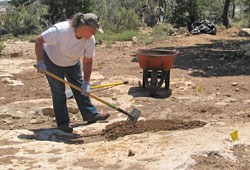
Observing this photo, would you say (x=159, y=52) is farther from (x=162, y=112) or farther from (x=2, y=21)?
(x=2, y=21)

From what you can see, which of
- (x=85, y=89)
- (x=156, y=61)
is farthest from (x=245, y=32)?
(x=85, y=89)

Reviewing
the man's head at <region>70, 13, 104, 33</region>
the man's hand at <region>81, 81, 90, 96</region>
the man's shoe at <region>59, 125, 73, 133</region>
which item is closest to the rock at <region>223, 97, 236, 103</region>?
the man's hand at <region>81, 81, 90, 96</region>

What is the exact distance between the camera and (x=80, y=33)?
15.4ft

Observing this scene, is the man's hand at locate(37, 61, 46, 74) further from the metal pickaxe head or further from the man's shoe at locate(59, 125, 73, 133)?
the metal pickaxe head

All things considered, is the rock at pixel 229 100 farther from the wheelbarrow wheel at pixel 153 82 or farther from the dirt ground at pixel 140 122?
the wheelbarrow wheel at pixel 153 82

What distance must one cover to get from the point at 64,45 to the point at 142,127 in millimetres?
1413

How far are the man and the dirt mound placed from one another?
1.28 feet

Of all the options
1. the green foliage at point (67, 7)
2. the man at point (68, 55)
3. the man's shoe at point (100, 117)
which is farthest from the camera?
the green foliage at point (67, 7)

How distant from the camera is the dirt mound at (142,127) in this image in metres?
5.07

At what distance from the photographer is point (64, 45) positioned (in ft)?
15.7

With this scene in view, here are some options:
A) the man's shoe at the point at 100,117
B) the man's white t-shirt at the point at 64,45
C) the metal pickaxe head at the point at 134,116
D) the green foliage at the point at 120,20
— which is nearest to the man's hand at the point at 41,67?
the man's white t-shirt at the point at 64,45

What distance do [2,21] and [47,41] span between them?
1666 centimetres

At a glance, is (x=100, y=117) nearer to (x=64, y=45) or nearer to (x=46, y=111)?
(x=46, y=111)

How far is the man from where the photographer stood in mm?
4665
